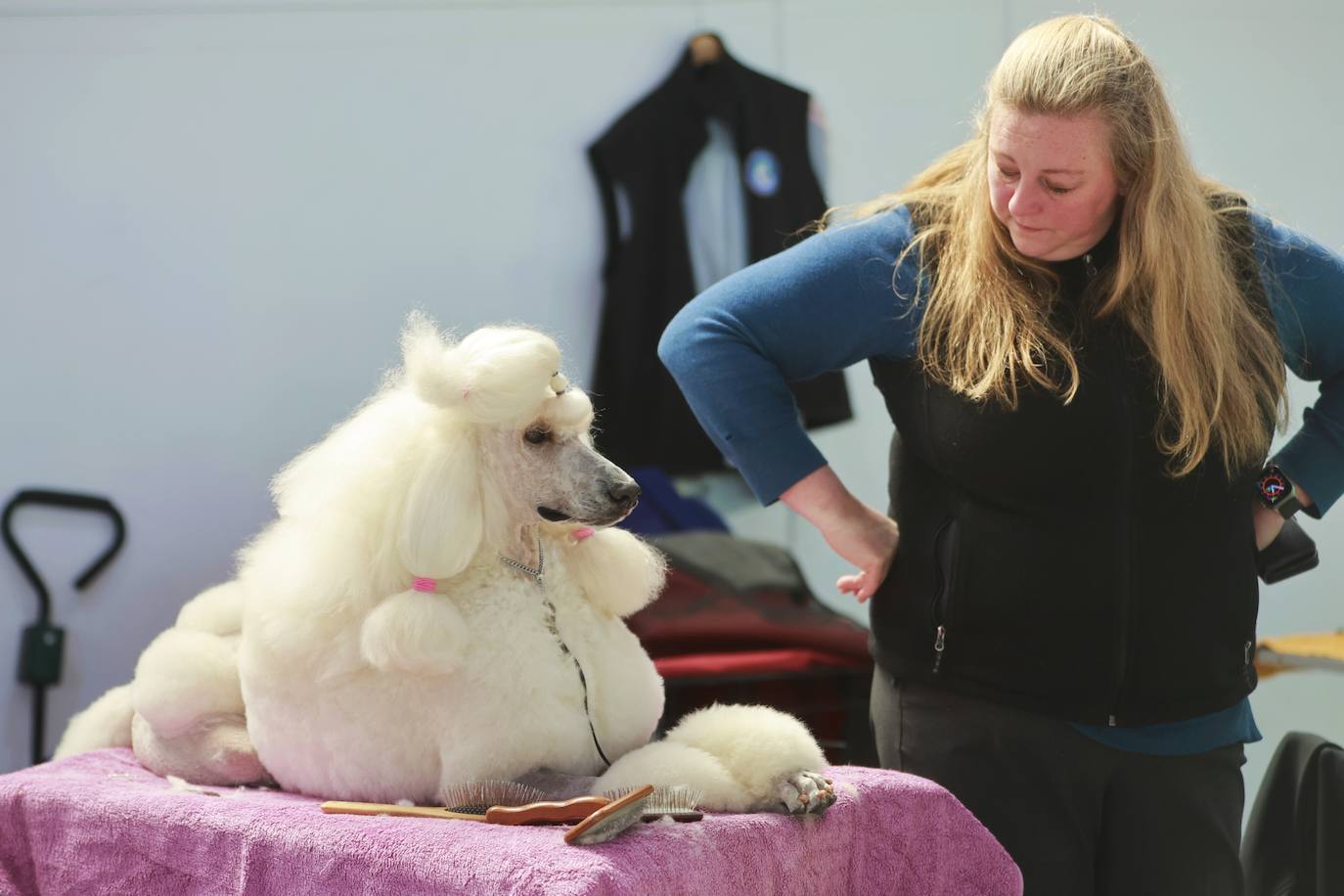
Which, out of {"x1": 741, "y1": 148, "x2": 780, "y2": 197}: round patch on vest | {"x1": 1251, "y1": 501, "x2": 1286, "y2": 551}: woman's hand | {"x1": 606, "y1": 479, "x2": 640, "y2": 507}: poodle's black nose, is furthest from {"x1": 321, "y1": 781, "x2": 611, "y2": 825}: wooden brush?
{"x1": 741, "y1": 148, "x2": 780, "y2": 197}: round patch on vest

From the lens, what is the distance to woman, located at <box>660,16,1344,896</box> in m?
1.15

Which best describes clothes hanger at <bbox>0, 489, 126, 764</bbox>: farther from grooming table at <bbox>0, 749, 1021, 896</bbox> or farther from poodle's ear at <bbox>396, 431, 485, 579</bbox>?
poodle's ear at <bbox>396, 431, 485, 579</bbox>

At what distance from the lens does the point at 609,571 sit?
43.8 inches

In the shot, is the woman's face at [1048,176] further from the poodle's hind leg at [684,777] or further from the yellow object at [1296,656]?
the yellow object at [1296,656]

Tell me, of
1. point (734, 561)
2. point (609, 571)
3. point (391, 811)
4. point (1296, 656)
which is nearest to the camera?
point (391, 811)

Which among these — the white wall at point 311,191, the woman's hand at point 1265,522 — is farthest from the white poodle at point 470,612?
the white wall at point 311,191

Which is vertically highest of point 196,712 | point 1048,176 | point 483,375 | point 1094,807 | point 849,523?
point 1048,176

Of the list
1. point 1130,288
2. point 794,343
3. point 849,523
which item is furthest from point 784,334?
point 1130,288

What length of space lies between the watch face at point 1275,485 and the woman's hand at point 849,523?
1.18 ft

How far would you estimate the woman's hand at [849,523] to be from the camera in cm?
128

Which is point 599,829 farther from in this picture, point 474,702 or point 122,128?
→ point 122,128

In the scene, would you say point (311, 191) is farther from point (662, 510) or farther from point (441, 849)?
point (441, 849)

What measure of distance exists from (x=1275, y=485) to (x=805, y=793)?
0.61 meters

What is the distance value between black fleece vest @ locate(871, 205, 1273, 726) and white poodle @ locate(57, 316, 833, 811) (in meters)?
0.23
